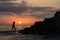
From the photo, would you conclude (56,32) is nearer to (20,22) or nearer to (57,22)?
(57,22)

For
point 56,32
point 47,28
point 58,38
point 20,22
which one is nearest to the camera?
point 58,38

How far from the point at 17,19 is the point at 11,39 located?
38105 millimetres

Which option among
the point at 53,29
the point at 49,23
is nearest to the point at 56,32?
the point at 53,29

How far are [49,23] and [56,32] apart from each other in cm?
316

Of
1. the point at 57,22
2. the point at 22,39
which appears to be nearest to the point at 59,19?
the point at 57,22

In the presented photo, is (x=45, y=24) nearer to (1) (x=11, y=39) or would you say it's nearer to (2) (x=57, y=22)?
(2) (x=57, y=22)

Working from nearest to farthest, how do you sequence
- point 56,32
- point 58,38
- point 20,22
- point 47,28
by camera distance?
point 58,38, point 56,32, point 47,28, point 20,22

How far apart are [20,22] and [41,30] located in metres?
31.6

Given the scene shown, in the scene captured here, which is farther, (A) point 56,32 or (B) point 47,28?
(B) point 47,28

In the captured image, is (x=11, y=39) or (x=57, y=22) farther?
(x=57, y=22)

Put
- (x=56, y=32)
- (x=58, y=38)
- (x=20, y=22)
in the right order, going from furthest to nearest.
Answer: (x=20, y=22), (x=56, y=32), (x=58, y=38)

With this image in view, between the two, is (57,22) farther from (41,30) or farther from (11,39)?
(11,39)

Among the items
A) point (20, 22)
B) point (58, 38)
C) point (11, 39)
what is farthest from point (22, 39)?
point (20, 22)

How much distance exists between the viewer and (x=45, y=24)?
36594 millimetres
